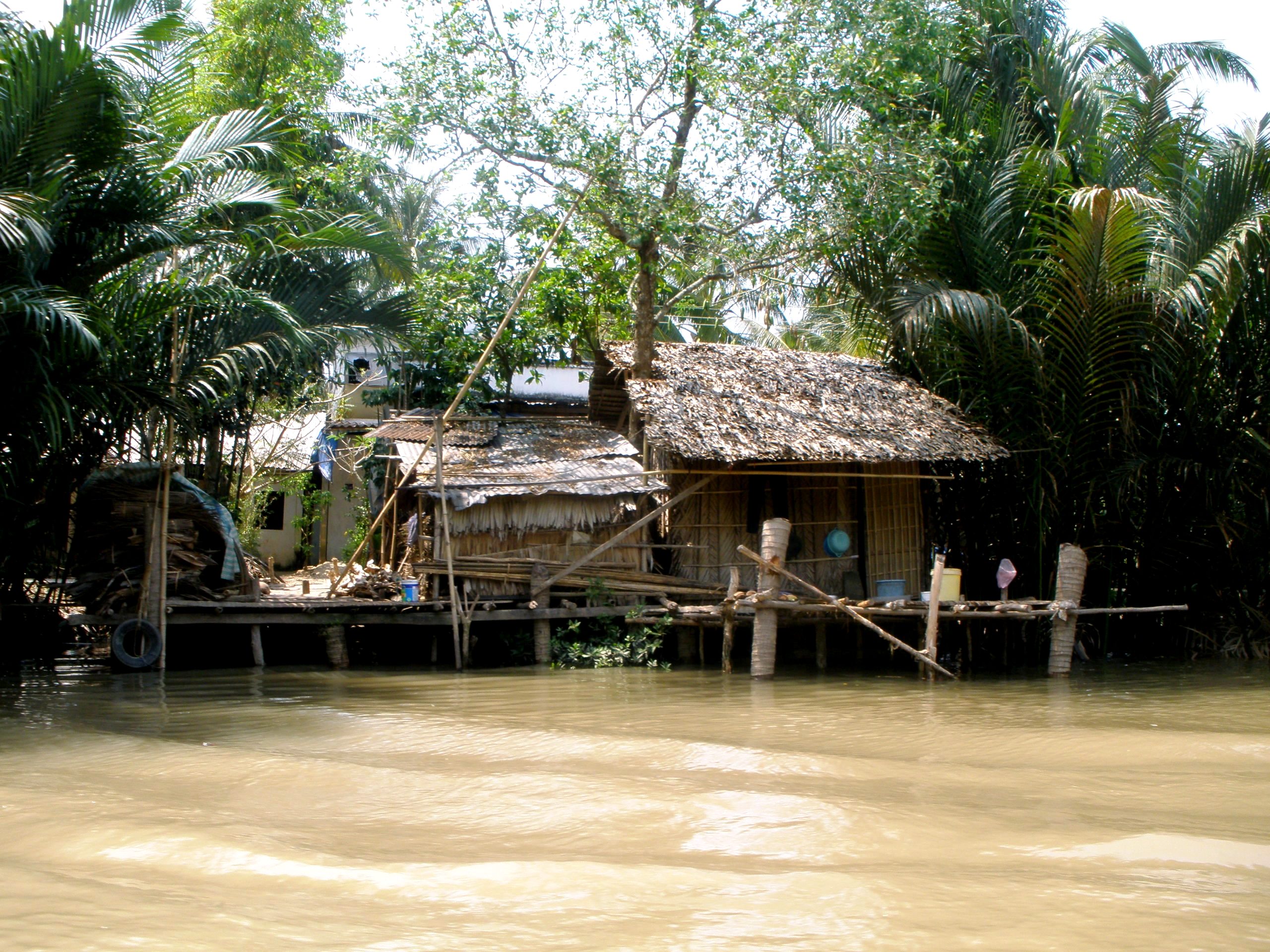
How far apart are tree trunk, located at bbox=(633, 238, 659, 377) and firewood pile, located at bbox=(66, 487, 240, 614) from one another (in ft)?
16.1

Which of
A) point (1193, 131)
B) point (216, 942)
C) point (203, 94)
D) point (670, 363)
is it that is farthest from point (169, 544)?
point (1193, 131)

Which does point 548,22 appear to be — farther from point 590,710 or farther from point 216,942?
point 216,942

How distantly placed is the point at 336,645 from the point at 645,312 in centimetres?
501

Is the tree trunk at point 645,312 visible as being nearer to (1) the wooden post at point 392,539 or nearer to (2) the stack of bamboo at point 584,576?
(2) the stack of bamboo at point 584,576

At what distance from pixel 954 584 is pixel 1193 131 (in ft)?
20.5

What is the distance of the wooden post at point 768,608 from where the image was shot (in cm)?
1062

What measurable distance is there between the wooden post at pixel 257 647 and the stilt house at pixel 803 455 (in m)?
4.48

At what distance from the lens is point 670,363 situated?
12.9 metres

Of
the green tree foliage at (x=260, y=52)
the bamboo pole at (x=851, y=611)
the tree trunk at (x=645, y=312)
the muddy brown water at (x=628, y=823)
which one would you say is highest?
the green tree foliage at (x=260, y=52)

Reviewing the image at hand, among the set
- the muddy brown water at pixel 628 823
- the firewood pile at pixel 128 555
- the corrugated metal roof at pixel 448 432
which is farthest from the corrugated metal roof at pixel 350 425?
the muddy brown water at pixel 628 823

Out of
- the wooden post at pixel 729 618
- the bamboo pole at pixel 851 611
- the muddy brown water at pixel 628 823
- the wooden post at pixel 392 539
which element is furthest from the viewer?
the wooden post at pixel 392 539

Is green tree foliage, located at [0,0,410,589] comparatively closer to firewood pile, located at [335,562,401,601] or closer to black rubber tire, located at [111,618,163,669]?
black rubber tire, located at [111,618,163,669]

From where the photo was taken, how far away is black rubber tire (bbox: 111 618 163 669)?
10.7m

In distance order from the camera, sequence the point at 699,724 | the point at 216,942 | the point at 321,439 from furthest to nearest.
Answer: the point at 321,439, the point at 699,724, the point at 216,942
